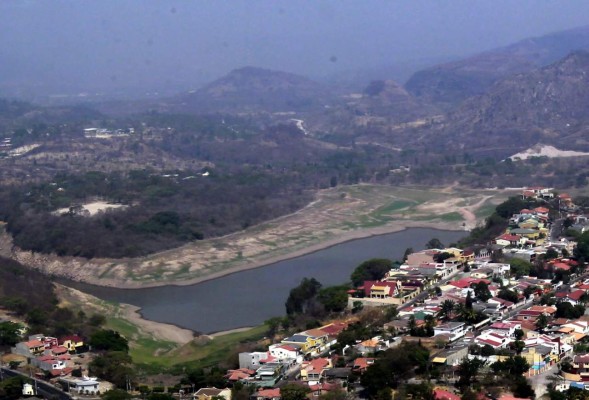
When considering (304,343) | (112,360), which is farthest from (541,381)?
(112,360)

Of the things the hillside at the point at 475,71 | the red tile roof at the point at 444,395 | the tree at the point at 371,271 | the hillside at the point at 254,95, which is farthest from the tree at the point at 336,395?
the hillside at the point at 254,95

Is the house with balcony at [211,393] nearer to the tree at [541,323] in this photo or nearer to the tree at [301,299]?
the tree at [541,323]

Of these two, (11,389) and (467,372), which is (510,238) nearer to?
(467,372)

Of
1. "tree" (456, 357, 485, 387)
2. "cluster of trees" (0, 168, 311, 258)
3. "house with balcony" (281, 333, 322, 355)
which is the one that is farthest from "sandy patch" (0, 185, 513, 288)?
"tree" (456, 357, 485, 387)

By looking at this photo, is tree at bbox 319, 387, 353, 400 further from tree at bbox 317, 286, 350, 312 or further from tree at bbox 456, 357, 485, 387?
tree at bbox 317, 286, 350, 312

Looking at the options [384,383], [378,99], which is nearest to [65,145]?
[378,99]

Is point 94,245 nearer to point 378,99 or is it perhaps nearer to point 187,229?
point 187,229
